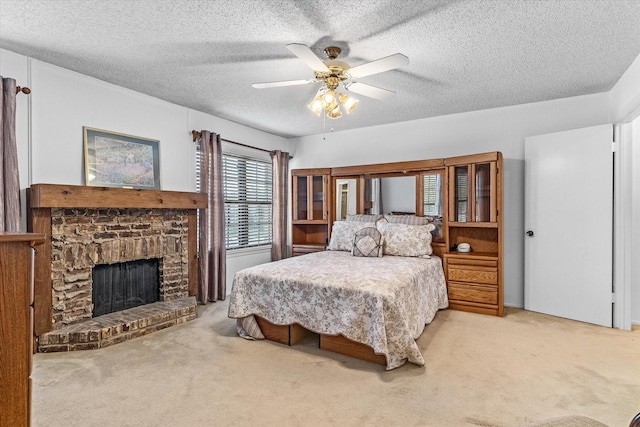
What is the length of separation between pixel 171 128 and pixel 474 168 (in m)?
3.68

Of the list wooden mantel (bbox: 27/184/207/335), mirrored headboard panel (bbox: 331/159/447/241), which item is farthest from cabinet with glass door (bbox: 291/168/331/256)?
wooden mantel (bbox: 27/184/207/335)

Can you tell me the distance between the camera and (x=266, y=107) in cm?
417

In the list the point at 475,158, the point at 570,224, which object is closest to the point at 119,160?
the point at 475,158

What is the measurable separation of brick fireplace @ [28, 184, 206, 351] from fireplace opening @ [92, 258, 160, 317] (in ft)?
0.28

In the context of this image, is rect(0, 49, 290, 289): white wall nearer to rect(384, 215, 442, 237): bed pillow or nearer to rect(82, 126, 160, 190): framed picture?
rect(82, 126, 160, 190): framed picture

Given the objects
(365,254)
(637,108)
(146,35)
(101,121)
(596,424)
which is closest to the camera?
(596,424)

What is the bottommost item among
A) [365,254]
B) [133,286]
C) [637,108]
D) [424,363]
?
[424,363]

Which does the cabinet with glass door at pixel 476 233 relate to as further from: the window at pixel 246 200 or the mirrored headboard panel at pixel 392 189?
the window at pixel 246 200

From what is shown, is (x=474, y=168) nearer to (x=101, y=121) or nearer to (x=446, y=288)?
(x=446, y=288)

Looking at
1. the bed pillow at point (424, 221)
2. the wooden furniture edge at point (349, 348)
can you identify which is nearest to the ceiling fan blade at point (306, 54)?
the wooden furniture edge at point (349, 348)

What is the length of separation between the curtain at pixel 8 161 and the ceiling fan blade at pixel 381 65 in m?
2.69

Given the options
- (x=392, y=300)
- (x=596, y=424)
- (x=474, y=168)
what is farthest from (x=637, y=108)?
(x=596, y=424)

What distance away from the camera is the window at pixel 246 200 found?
16.1 ft

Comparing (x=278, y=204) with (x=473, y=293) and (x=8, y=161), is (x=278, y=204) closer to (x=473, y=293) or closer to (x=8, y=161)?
(x=473, y=293)
